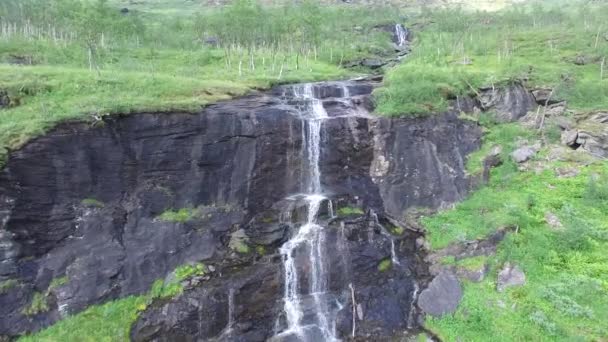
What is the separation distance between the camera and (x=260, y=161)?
25125mm

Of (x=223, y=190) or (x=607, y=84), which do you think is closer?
(x=223, y=190)

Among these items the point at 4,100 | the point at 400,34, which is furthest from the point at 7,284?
the point at 400,34

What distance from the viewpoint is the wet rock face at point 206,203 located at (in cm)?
1850

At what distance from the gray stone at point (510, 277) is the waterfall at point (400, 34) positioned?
76.7 m

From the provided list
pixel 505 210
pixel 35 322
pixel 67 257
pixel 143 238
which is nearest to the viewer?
pixel 35 322

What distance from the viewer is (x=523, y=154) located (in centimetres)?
2717

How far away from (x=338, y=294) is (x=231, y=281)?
583 cm

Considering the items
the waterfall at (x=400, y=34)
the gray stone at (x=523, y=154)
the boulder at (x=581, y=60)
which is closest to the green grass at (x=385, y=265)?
the gray stone at (x=523, y=154)

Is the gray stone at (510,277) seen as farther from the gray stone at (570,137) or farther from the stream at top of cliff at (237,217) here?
the gray stone at (570,137)

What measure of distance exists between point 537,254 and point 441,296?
5349mm

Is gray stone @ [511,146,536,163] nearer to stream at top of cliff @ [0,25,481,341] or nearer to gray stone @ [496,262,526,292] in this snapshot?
stream at top of cliff @ [0,25,481,341]

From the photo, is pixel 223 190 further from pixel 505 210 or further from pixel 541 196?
pixel 541 196

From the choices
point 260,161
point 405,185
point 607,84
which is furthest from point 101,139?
point 607,84

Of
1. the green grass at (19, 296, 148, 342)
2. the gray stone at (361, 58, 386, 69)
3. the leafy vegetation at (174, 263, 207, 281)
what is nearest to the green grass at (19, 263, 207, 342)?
the green grass at (19, 296, 148, 342)
